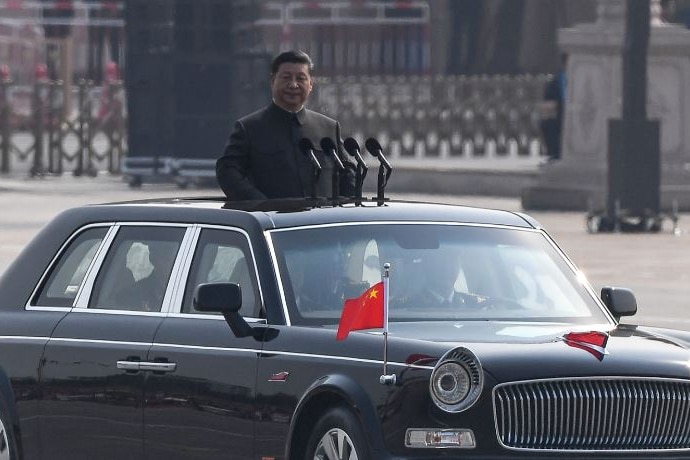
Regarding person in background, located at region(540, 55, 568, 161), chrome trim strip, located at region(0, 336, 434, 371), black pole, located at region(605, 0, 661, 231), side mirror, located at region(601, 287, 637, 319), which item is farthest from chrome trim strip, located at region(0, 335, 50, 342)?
person in background, located at region(540, 55, 568, 161)

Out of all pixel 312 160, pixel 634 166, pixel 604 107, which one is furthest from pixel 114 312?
pixel 604 107

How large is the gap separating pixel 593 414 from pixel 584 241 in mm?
17422

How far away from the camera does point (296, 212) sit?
9.38 m

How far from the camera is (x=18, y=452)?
9875 millimetres

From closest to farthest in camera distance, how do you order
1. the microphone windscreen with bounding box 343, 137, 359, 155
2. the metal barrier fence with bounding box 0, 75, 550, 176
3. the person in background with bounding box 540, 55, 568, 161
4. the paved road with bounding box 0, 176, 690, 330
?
the microphone windscreen with bounding box 343, 137, 359, 155 < the paved road with bounding box 0, 176, 690, 330 < the person in background with bounding box 540, 55, 568, 161 < the metal barrier fence with bounding box 0, 75, 550, 176

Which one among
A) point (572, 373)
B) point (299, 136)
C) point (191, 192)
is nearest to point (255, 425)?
point (572, 373)

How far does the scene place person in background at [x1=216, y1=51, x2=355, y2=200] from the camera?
1087 centimetres

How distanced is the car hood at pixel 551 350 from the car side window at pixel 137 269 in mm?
1208

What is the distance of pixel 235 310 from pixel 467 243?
3.50ft

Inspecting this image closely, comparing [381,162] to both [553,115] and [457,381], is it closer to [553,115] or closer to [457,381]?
[457,381]

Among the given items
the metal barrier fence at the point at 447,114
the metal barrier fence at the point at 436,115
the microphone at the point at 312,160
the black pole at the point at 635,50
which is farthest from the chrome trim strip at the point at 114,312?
the metal barrier fence at the point at 447,114

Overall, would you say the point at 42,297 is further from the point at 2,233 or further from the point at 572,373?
the point at 2,233

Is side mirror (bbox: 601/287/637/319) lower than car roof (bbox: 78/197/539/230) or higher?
lower

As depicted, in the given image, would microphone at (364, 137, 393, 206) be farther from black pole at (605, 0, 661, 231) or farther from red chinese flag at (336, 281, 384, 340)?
black pole at (605, 0, 661, 231)
